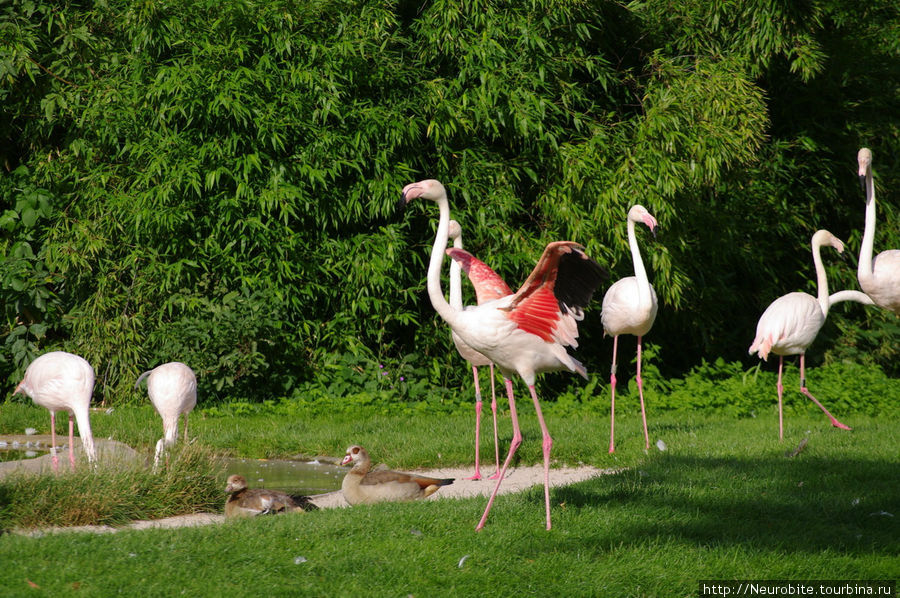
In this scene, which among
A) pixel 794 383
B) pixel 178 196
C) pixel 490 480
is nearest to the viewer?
pixel 490 480

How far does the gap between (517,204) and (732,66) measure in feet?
9.00

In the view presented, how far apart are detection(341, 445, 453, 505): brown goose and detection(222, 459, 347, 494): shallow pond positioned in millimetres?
586

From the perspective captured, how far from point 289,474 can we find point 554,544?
300 cm

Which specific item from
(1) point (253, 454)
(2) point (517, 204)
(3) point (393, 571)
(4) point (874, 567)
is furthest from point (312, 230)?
(4) point (874, 567)

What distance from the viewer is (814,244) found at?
28.0 ft

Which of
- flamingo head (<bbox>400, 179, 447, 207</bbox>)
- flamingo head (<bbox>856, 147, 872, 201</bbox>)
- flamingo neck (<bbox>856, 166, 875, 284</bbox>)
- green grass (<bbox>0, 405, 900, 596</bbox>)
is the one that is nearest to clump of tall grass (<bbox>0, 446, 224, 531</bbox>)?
green grass (<bbox>0, 405, 900, 596</bbox>)

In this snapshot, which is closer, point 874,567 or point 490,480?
point 874,567

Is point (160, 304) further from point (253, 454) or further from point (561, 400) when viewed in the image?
point (561, 400)

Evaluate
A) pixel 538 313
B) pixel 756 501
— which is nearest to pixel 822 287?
pixel 756 501

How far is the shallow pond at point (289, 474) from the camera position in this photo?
20.6 ft

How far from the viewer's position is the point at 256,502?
5.16 m

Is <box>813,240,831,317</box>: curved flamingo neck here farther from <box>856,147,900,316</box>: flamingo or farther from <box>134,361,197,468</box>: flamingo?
<box>134,361,197,468</box>: flamingo

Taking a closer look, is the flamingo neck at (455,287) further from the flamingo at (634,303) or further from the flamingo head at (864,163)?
the flamingo head at (864,163)

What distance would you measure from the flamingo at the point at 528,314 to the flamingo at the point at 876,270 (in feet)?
13.5
